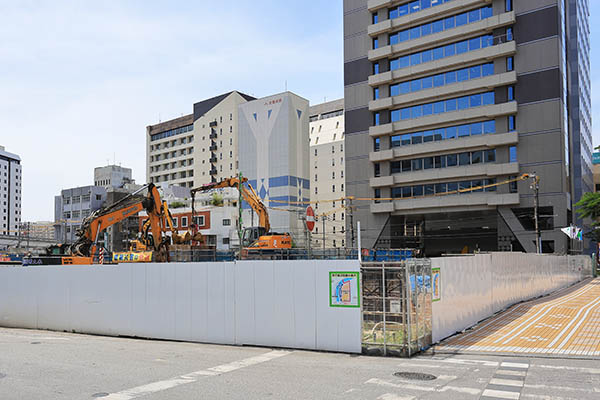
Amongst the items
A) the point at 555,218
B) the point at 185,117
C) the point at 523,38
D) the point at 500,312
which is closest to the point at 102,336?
the point at 500,312

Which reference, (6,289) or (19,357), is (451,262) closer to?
(19,357)

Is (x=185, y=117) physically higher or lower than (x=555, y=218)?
higher

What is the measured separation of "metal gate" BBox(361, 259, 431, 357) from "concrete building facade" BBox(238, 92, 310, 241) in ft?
236

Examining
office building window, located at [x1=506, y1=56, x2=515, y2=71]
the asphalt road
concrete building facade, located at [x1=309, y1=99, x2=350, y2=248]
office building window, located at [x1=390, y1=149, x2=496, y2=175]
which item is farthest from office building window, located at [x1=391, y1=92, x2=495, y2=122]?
the asphalt road

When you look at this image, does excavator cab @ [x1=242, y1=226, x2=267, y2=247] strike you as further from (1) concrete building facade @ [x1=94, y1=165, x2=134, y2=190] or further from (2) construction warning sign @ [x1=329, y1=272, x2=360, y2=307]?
(1) concrete building facade @ [x1=94, y1=165, x2=134, y2=190]

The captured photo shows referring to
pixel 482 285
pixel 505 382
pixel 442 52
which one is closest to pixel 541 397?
pixel 505 382

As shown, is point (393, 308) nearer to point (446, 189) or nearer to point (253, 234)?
point (253, 234)

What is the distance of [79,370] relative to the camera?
33.0ft

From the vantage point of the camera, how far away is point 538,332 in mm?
14008

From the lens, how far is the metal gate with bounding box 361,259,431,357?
1138 centimetres

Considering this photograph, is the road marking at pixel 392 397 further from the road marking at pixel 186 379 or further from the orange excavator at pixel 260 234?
the orange excavator at pixel 260 234

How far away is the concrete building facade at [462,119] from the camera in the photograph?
47.8m

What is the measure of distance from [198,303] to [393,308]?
5792 mm

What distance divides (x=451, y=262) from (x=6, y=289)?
54.7 feet
